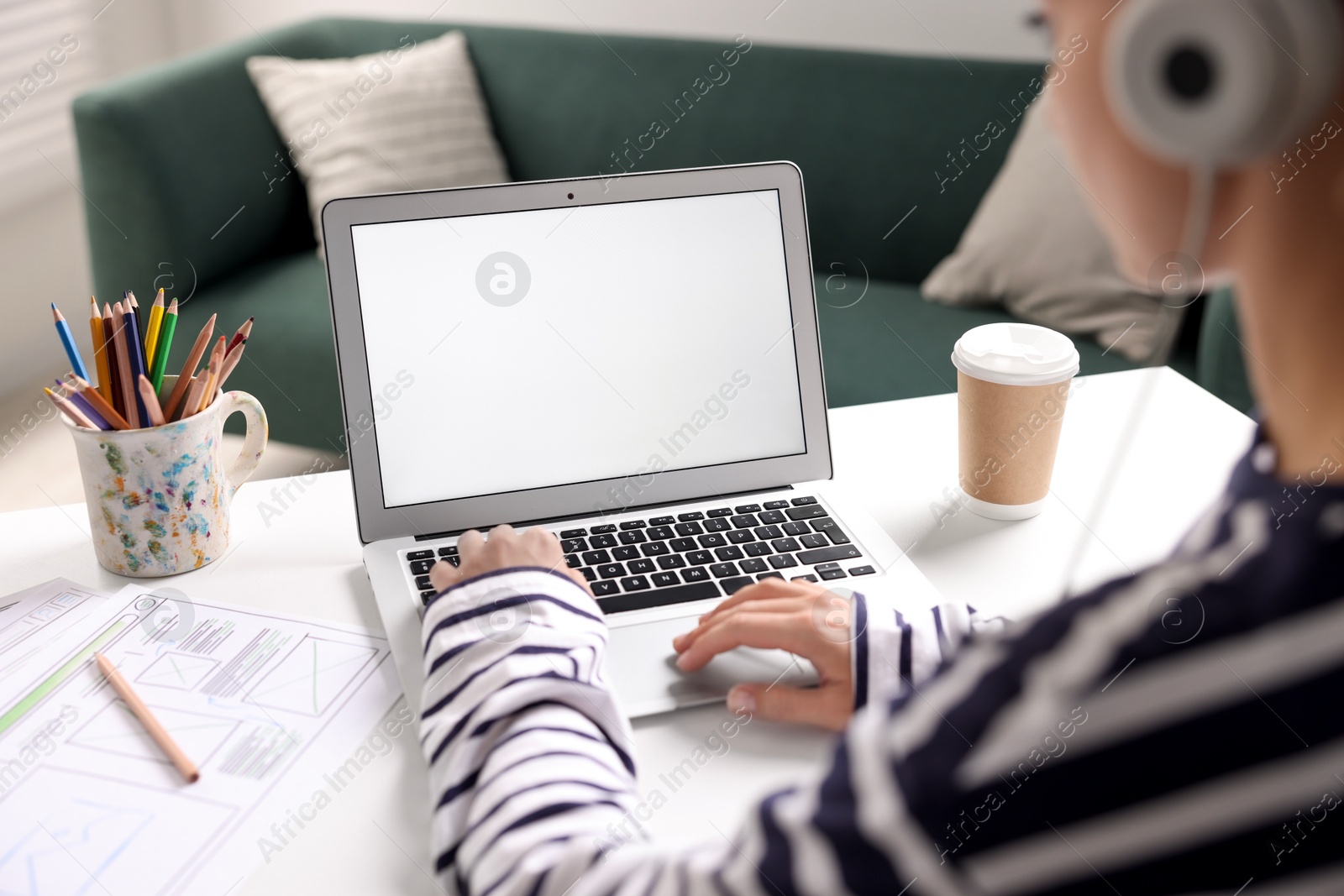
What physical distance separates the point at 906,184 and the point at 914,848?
2074 millimetres

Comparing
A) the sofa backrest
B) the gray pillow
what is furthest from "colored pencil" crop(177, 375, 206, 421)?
the gray pillow

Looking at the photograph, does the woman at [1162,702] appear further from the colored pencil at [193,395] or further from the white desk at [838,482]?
the colored pencil at [193,395]

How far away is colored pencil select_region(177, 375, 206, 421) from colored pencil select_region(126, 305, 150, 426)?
3 cm

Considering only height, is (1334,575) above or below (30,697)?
above

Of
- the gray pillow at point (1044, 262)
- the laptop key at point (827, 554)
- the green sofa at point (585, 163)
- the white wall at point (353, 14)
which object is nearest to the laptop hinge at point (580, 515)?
the laptop key at point (827, 554)

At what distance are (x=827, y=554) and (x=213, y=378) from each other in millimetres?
486

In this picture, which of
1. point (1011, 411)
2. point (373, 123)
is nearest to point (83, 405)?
point (1011, 411)

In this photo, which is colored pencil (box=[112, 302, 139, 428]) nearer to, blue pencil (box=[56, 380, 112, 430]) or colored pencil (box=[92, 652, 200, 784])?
blue pencil (box=[56, 380, 112, 430])

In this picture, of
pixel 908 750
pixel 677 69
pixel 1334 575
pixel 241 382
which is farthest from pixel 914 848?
pixel 677 69

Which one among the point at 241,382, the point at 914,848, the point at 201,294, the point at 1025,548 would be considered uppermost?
the point at 914,848

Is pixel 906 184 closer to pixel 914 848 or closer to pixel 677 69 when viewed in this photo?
pixel 677 69

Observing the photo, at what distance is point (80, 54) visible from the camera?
2941 mm

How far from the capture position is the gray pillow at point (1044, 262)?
1974 millimetres

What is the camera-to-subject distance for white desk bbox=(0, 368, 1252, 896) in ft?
1.97
